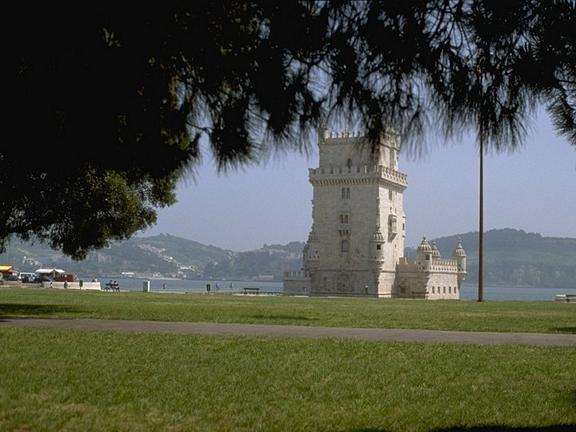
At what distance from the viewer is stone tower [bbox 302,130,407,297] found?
3223 inches

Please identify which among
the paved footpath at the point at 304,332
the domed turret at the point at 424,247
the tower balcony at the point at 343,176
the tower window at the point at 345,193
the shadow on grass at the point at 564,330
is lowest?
the paved footpath at the point at 304,332

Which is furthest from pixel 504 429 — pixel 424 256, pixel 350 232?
pixel 424 256

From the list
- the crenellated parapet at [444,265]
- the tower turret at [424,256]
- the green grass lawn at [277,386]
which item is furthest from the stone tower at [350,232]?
the green grass lawn at [277,386]

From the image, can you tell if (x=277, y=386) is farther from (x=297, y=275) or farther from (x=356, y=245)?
(x=297, y=275)

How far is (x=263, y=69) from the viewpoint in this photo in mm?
6488

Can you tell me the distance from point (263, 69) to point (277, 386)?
17.0 feet

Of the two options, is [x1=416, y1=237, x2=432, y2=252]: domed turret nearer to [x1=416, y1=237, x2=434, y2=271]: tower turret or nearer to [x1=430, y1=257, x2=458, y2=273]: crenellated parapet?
[x1=416, y1=237, x2=434, y2=271]: tower turret

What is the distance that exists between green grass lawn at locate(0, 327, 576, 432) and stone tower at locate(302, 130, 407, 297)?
2646 inches

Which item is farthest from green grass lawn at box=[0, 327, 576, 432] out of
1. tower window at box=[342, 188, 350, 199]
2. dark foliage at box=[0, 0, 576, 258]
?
tower window at box=[342, 188, 350, 199]

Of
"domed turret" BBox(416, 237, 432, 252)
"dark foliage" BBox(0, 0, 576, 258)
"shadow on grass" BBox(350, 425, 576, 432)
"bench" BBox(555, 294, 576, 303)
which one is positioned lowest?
"shadow on grass" BBox(350, 425, 576, 432)

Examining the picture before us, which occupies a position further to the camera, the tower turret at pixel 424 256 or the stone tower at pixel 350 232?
the tower turret at pixel 424 256

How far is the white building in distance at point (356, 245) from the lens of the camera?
3233 inches

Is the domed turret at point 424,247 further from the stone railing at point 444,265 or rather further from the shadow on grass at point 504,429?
the shadow on grass at point 504,429

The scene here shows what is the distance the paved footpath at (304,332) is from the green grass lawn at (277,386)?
1.93m
